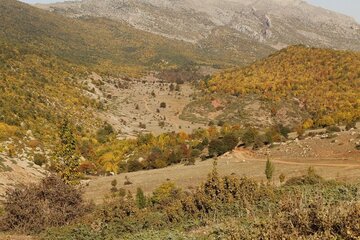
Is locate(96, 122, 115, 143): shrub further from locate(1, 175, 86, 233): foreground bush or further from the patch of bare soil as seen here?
locate(1, 175, 86, 233): foreground bush

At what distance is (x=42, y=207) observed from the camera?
2092cm

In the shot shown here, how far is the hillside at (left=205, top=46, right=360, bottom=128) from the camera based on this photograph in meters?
92.9

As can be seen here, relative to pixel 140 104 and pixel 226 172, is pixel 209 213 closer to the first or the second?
pixel 226 172

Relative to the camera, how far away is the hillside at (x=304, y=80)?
9294 cm

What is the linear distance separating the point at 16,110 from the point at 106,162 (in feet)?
54.5

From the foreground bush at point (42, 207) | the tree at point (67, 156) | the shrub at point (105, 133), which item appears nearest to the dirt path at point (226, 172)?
the tree at point (67, 156)

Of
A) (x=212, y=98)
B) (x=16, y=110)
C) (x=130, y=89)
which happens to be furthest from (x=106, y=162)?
(x=130, y=89)

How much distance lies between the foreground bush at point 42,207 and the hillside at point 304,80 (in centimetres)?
6643

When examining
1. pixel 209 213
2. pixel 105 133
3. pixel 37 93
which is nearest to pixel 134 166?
pixel 105 133

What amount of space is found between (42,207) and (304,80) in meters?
94.8

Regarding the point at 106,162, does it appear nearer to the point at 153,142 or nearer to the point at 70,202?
the point at 153,142

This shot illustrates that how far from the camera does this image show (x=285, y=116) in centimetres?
9138

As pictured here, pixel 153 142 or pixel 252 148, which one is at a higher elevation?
pixel 252 148

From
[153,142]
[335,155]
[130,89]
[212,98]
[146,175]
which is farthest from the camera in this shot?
[130,89]
